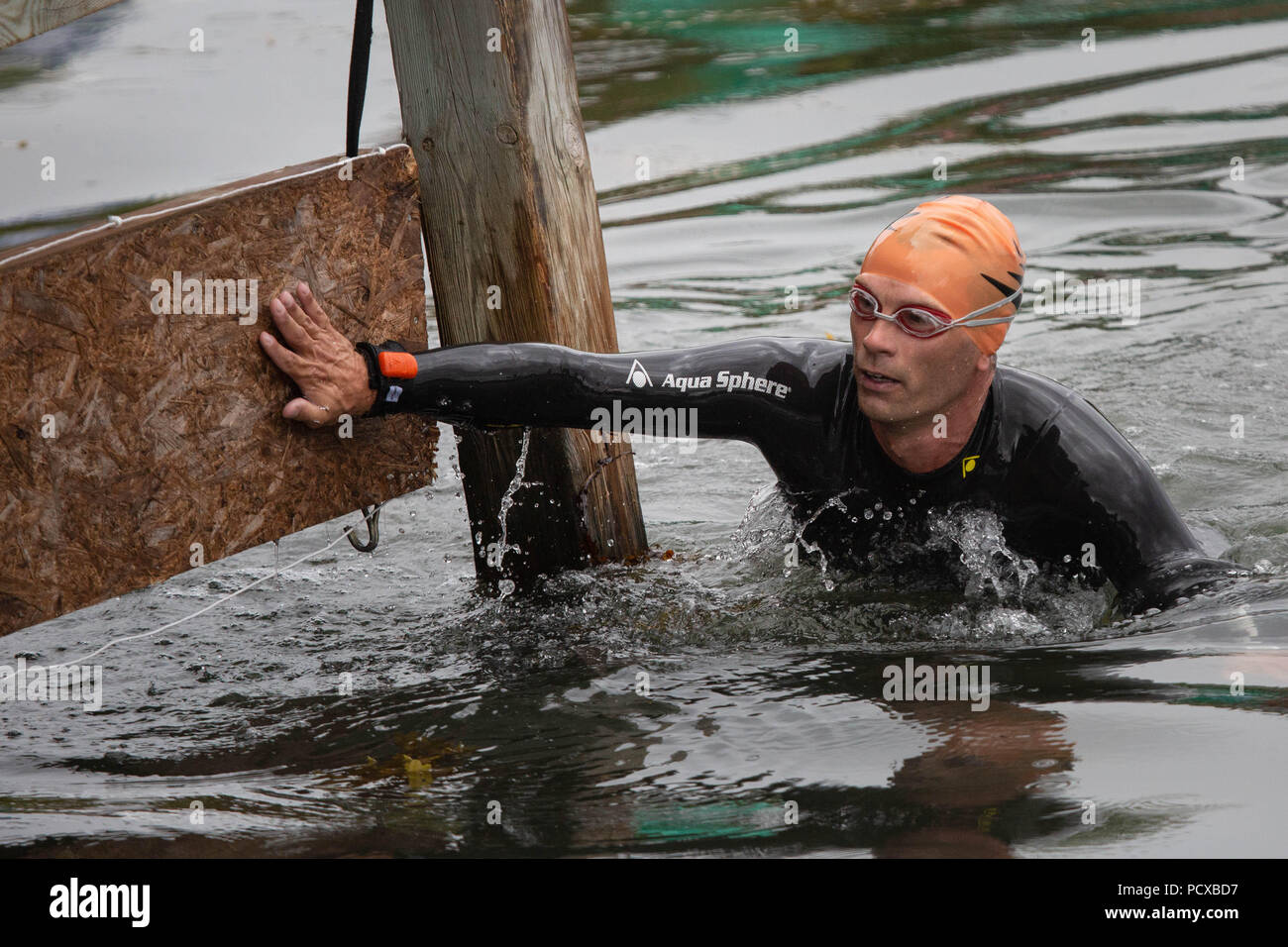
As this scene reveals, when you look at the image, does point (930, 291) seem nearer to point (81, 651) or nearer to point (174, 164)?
point (81, 651)

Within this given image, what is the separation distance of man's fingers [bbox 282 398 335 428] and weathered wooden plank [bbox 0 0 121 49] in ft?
3.80

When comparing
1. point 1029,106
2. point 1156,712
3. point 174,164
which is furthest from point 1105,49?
point 1156,712

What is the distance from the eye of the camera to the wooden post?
4.17 meters

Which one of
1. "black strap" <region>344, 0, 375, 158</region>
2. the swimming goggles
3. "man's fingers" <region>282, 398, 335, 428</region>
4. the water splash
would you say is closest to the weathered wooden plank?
"black strap" <region>344, 0, 375, 158</region>

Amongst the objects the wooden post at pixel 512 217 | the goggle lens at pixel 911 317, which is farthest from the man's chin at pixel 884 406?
the wooden post at pixel 512 217

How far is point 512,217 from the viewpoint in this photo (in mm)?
4301

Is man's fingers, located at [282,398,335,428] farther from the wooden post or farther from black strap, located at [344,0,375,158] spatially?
black strap, located at [344,0,375,158]

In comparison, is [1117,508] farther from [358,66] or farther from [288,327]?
[358,66]

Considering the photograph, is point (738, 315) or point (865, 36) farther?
point (865, 36)

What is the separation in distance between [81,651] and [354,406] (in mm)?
1497

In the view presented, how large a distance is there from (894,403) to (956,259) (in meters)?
0.47

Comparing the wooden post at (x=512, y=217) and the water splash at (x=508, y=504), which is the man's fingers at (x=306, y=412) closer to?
the wooden post at (x=512, y=217)

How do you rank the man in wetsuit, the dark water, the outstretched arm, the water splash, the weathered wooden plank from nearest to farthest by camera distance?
the dark water < the weathered wooden plank < the outstretched arm < the man in wetsuit < the water splash

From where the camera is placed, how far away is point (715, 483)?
22.5 feet
